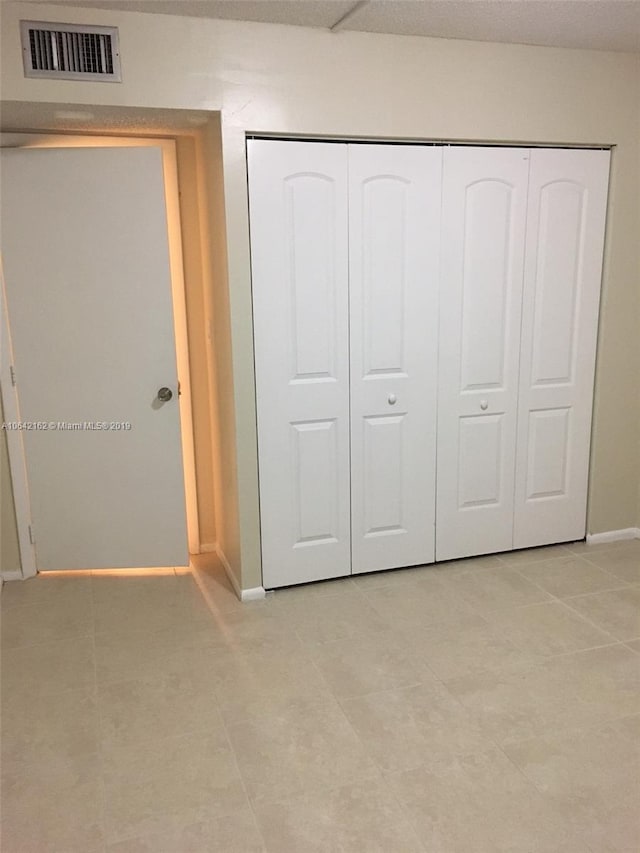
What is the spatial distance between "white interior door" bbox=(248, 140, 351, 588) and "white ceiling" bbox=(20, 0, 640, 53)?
465 mm

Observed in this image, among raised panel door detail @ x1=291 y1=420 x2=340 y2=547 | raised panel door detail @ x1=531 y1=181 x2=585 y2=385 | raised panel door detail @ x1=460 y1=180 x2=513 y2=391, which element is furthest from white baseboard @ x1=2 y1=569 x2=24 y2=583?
raised panel door detail @ x1=531 y1=181 x2=585 y2=385

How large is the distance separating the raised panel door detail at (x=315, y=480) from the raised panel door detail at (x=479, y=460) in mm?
665

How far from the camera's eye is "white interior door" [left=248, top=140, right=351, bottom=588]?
9.43 ft

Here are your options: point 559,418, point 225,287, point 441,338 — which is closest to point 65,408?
point 225,287

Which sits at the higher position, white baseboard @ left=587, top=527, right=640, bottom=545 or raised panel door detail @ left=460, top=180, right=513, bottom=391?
raised panel door detail @ left=460, top=180, right=513, bottom=391

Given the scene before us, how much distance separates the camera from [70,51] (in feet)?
8.18

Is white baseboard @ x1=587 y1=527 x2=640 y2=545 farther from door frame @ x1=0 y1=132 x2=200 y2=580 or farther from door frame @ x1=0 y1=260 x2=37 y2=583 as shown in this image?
door frame @ x1=0 y1=260 x2=37 y2=583

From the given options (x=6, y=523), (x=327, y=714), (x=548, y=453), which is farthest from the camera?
(x=548, y=453)

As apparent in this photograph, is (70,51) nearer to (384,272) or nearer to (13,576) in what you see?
(384,272)

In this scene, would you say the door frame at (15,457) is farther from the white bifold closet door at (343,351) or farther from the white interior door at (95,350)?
the white bifold closet door at (343,351)

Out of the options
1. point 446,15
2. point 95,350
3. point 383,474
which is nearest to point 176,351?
point 95,350

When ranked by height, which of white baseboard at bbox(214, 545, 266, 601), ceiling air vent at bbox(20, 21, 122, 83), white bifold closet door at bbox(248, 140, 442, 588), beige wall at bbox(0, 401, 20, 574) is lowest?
white baseboard at bbox(214, 545, 266, 601)

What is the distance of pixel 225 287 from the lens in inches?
115

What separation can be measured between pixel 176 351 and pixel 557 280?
74.4 inches
